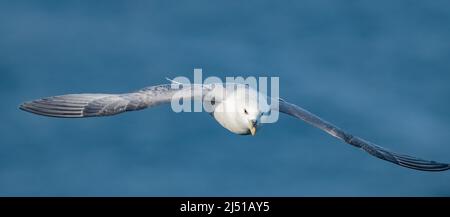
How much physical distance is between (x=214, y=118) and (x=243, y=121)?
1998 millimetres

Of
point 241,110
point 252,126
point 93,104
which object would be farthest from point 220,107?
point 93,104

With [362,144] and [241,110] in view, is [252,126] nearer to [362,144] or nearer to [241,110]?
[241,110]

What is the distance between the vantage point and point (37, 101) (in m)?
33.7

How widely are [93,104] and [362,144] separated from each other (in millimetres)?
9584

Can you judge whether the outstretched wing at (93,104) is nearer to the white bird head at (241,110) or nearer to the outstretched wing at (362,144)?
the white bird head at (241,110)

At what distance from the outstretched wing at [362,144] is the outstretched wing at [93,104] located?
573cm

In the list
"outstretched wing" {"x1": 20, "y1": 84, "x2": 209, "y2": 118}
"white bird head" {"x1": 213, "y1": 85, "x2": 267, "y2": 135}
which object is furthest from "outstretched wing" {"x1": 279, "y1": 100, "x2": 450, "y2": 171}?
"outstretched wing" {"x1": 20, "y1": 84, "x2": 209, "y2": 118}

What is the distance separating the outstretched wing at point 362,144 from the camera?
127 feet

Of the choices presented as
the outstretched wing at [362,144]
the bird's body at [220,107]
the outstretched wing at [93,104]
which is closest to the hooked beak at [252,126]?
the bird's body at [220,107]

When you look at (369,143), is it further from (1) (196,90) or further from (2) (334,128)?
(1) (196,90)

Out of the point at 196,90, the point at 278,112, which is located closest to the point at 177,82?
the point at 196,90

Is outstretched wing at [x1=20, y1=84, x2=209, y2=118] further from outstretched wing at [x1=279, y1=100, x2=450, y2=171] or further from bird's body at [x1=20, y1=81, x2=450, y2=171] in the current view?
outstretched wing at [x1=279, y1=100, x2=450, y2=171]

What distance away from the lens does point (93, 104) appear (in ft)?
112

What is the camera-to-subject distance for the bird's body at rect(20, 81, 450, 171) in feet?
111
